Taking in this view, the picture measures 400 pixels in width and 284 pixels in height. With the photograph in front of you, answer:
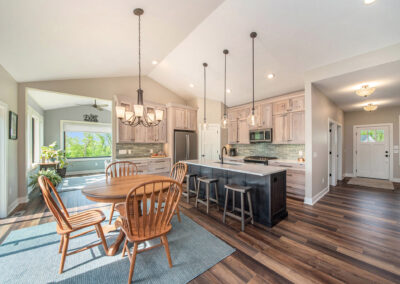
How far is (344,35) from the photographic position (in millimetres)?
2555

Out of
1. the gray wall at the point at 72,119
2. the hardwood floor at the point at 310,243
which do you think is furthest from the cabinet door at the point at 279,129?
the gray wall at the point at 72,119

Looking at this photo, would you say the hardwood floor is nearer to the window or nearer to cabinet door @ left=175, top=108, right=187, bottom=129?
cabinet door @ left=175, top=108, right=187, bottom=129

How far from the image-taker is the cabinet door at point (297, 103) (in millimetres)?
4109

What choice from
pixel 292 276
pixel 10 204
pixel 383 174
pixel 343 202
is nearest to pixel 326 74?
pixel 343 202

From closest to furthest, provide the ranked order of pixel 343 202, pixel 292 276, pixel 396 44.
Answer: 1. pixel 292 276
2. pixel 396 44
3. pixel 343 202

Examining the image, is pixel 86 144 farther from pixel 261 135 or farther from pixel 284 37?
pixel 284 37

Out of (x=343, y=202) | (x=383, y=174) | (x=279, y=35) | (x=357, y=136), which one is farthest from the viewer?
(x=357, y=136)

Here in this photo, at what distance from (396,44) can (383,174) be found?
213 inches

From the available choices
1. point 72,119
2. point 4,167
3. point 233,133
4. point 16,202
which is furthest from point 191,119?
point 72,119

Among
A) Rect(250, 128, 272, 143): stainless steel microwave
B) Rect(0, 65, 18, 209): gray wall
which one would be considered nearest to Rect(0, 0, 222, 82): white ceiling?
Rect(0, 65, 18, 209): gray wall

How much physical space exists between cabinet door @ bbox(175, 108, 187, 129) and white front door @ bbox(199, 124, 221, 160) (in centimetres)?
65

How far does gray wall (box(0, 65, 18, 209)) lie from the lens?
9.34 ft

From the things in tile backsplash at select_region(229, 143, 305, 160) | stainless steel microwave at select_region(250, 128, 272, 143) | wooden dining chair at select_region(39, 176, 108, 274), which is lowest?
wooden dining chair at select_region(39, 176, 108, 274)

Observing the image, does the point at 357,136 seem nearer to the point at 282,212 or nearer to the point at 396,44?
the point at 396,44
